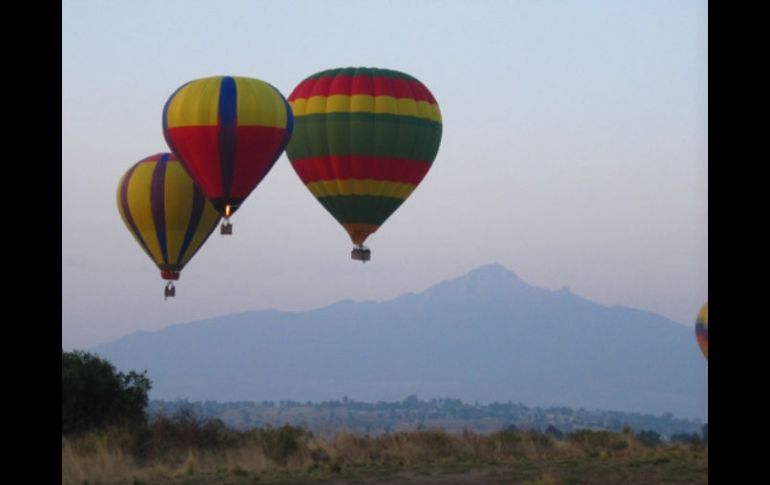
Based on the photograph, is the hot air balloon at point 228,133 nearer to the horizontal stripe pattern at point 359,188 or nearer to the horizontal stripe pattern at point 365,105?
the horizontal stripe pattern at point 365,105

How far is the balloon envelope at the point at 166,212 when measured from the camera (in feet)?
137

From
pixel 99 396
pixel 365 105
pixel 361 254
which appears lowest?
pixel 99 396

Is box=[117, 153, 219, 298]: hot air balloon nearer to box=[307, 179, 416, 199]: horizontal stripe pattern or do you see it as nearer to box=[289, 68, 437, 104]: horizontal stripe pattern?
box=[307, 179, 416, 199]: horizontal stripe pattern

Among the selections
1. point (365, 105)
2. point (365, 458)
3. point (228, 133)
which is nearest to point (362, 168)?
point (365, 105)

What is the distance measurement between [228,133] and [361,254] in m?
6.73

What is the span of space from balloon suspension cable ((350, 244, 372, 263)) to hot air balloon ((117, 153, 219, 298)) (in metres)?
4.50

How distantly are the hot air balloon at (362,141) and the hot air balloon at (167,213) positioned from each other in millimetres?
3327

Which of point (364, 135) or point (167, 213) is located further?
point (167, 213)

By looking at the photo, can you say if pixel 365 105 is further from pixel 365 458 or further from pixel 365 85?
pixel 365 458

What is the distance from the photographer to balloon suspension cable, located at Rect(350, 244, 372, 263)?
135 ft

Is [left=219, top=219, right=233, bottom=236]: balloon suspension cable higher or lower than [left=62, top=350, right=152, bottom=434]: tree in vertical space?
higher

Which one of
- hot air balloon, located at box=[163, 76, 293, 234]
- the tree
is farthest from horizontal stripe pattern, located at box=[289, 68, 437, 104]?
the tree

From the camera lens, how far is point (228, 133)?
A: 36625 mm

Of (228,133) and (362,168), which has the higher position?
(228,133)
